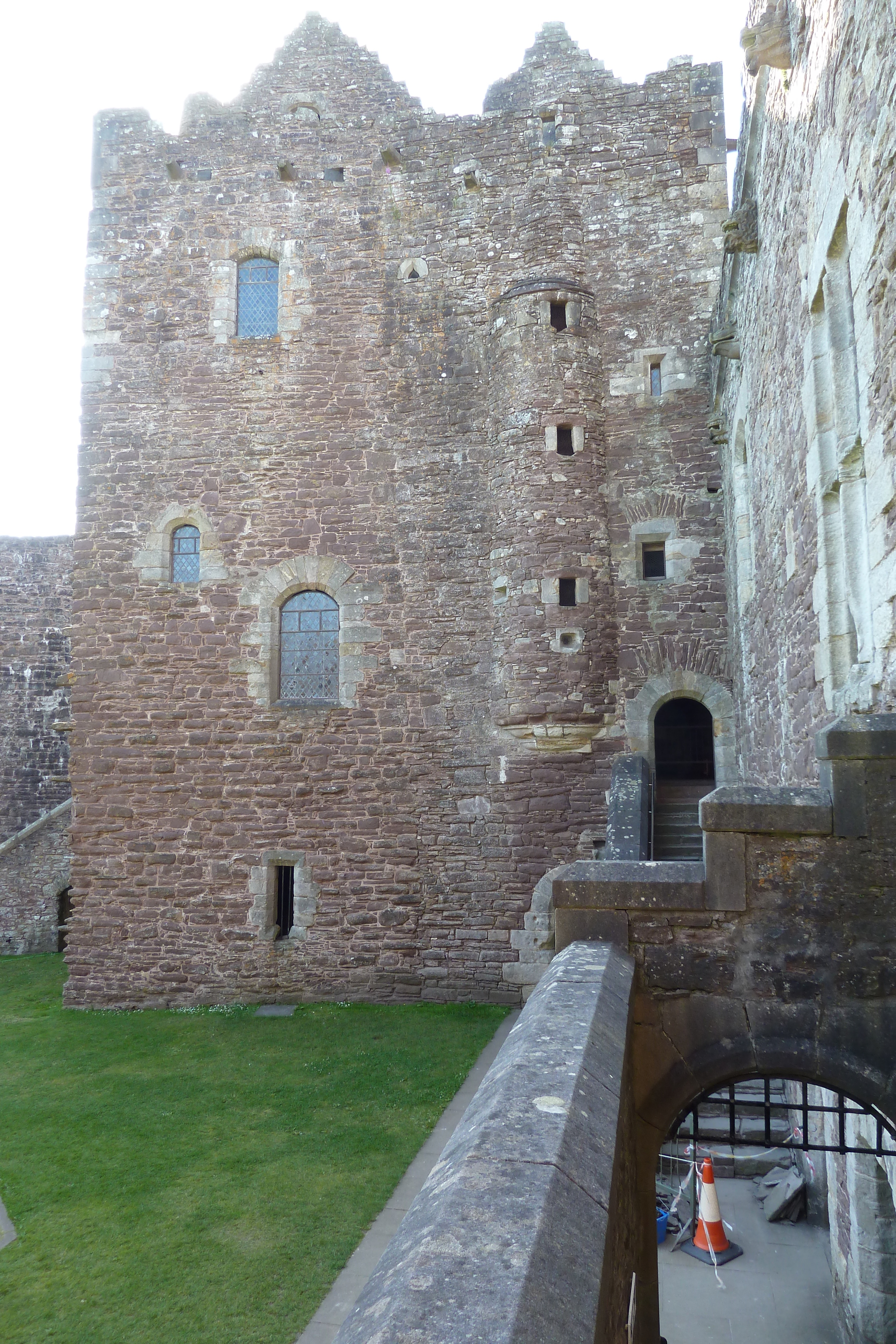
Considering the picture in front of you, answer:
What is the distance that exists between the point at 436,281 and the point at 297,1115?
403 inches

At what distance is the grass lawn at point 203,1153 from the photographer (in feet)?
17.6

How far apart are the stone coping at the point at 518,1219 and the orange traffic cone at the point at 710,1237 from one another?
5638 millimetres

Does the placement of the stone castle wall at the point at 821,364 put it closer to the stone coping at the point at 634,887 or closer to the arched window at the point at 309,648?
the stone coping at the point at 634,887

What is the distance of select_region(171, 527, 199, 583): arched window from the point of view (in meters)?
12.4

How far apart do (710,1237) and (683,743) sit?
6385 mm

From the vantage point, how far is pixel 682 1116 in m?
3.90

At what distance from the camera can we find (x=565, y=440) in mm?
11328

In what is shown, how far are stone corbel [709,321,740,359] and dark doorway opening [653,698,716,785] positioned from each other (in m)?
4.95

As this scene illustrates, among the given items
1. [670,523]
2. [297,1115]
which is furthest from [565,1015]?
[670,523]

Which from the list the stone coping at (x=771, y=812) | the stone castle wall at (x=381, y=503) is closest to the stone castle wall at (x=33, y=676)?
the stone castle wall at (x=381, y=503)

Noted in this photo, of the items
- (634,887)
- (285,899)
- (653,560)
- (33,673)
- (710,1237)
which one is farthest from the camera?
(33,673)

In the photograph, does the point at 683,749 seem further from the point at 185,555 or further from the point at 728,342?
the point at 185,555

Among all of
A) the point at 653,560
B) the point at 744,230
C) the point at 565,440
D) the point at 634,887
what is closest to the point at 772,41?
the point at 744,230

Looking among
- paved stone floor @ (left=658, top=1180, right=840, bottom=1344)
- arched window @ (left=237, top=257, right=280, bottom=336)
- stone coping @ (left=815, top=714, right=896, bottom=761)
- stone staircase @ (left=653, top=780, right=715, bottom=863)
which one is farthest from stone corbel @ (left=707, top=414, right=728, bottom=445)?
paved stone floor @ (left=658, top=1180, right=840, bottom=1344)
